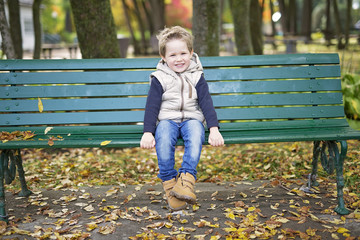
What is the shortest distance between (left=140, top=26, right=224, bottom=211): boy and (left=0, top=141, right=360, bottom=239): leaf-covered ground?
0.37 m

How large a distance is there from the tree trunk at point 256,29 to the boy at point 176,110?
689 cm

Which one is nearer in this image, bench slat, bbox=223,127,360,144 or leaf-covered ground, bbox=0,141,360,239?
leaf-covered ground, bbox=0,141,360,239

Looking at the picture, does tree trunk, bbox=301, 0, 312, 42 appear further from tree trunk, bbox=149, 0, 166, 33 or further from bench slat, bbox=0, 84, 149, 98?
bench slat, bbox=0, 84, 149, 98

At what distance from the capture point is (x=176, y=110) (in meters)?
3.43

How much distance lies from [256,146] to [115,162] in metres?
1.99

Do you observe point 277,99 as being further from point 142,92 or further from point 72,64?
point 72,64

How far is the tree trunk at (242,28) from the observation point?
8.21 meters

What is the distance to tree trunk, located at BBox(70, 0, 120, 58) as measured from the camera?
5020mm

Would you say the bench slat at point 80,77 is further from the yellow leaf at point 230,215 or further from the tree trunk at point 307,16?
the tree trunk at point 307,16

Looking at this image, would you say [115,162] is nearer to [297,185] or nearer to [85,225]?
[85,225]

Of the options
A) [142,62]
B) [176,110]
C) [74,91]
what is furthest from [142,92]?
[74,91]

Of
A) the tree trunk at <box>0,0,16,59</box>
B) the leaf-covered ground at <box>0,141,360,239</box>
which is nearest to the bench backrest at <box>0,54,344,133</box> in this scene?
the leaf-covered ground at <box>0,141,360,239</box>

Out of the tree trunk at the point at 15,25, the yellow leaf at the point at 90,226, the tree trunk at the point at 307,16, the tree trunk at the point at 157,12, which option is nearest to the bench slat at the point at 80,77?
the yellow leaf at the point at 90,226

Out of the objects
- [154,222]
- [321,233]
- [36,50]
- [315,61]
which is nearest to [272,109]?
[315,61]
